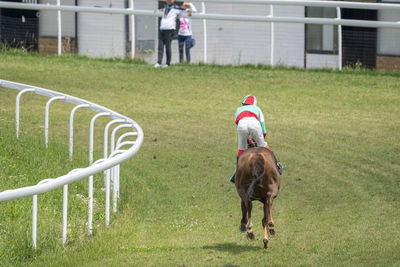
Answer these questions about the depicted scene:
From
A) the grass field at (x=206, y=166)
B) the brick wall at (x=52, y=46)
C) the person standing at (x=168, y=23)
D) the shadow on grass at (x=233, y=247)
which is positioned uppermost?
the person standing at (x=168, y=23)

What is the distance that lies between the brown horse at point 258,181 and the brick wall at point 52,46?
1450cm

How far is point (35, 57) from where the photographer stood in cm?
2186

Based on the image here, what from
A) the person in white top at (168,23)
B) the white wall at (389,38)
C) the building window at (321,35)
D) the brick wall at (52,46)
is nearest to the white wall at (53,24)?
the brick wall at (52,46)

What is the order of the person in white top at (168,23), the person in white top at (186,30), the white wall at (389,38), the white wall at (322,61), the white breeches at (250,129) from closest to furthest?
the white breeches at (250,129) → the white wall at (389,38) → the person in white top at (168,23) → the person in white top at (186,30) → the white wall at (322,61)

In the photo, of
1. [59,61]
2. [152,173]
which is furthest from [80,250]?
[59,61]

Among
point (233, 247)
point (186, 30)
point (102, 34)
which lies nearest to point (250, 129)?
Answer: point (233, 247)

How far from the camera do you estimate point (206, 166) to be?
43.1 ft

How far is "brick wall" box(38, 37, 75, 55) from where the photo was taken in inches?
882

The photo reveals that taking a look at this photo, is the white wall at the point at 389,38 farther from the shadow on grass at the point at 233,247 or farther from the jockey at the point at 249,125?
the shadow on grass at the point at 233,247

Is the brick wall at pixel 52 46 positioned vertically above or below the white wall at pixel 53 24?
below

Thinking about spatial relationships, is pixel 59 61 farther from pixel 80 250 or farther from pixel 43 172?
pixel 80 250

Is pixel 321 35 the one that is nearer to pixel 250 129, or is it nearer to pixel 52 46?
pixel 52 46

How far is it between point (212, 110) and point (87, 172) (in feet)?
30.7

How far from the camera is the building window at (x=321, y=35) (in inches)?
826
